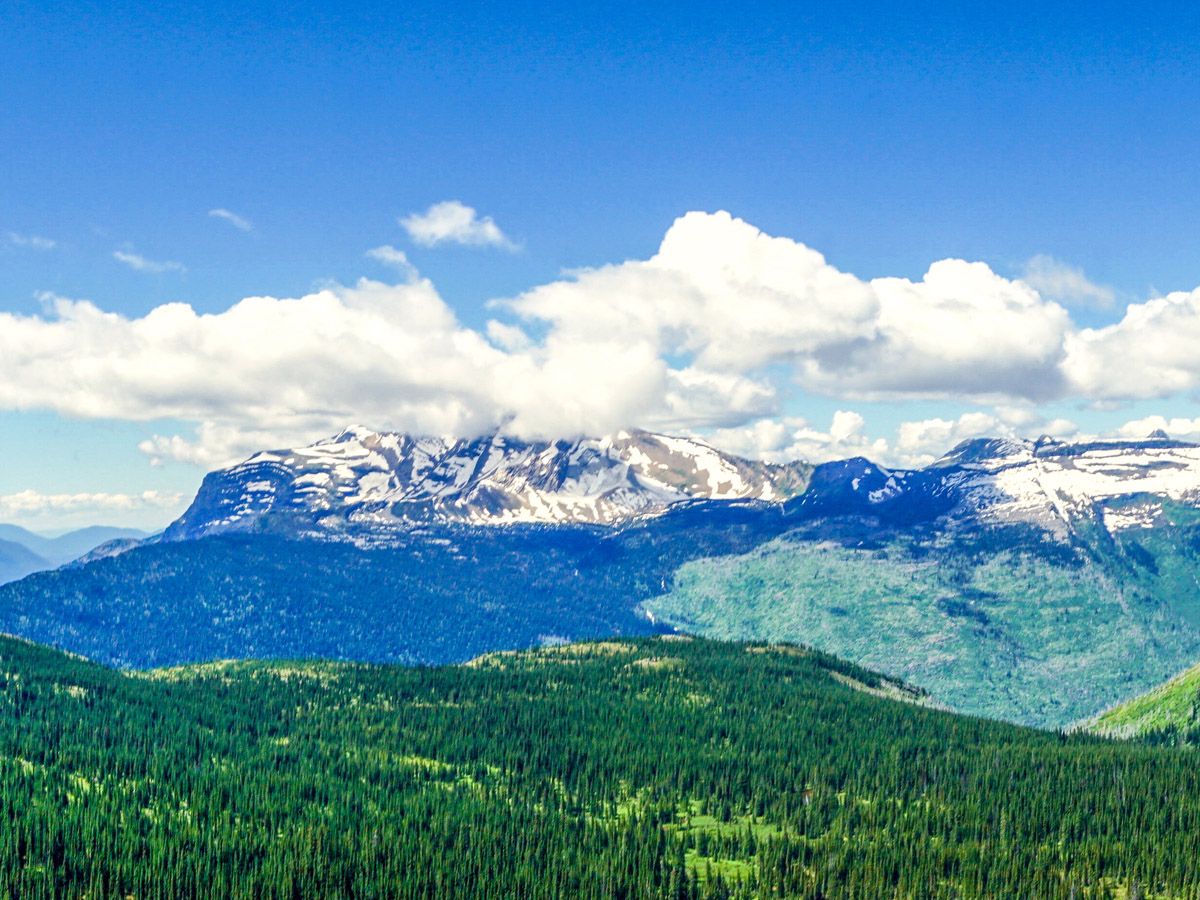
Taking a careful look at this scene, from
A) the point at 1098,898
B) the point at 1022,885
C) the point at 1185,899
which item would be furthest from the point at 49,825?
the point at 1185,899

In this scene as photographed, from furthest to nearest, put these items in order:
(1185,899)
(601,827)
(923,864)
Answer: (601,827), (923,864), (1185,899)

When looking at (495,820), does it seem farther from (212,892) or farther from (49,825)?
(49,825)

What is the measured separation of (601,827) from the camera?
181 metres

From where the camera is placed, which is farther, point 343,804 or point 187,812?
point 343,804

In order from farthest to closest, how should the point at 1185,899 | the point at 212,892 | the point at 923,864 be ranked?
1. the point at 923,864
2. the point at 1185,899
3. the point at 212,892

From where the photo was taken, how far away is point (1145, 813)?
18838 centimetres

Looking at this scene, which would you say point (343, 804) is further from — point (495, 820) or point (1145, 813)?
point (1145, 813)

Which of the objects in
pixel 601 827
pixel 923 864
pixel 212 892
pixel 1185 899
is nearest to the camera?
pixel 212 892

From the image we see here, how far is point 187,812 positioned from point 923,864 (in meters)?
110

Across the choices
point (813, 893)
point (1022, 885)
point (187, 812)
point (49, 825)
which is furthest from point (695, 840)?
point (49, 825)

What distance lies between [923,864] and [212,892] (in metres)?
98.1

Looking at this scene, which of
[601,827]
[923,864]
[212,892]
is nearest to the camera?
[212,892]

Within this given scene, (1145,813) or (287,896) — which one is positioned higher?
(1145,813)

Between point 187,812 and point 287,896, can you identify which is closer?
point 287,896
